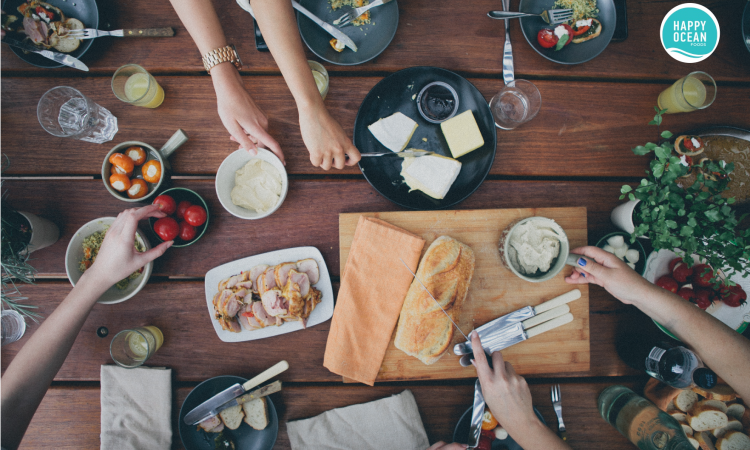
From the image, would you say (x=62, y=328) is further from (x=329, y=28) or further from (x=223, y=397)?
(x=329, y=28)

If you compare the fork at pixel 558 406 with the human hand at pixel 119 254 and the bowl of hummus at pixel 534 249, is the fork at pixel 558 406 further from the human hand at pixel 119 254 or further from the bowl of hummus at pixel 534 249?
the human hand at pixel 119 254

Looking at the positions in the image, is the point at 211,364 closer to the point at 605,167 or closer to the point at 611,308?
the point at 611,308

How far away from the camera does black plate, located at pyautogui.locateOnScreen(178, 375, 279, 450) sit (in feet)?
5.11

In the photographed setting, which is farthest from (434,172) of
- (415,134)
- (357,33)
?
(357,33)

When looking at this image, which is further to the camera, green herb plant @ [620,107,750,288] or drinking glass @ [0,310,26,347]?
drinking glass @ [0,310,26,347]

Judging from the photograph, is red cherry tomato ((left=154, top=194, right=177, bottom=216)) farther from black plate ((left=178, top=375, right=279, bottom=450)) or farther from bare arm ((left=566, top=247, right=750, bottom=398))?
bare arm ((left=566, top=247, right=750, bottom=398))

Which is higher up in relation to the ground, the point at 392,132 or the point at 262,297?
the point at 392,132

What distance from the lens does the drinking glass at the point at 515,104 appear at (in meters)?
1.64

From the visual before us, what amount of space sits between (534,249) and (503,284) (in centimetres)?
23

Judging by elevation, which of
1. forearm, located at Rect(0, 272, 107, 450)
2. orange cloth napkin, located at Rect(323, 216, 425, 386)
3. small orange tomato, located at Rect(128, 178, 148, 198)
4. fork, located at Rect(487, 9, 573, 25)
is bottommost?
orange cloth napkin, located at Rect(323, 216, 425, 386)

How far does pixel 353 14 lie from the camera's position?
1.62m

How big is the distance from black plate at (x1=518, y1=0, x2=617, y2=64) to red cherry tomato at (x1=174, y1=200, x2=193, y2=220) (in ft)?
5.86

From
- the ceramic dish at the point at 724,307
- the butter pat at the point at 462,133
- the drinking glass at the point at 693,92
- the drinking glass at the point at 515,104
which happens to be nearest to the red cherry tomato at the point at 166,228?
the butter pat at the point at 462,133

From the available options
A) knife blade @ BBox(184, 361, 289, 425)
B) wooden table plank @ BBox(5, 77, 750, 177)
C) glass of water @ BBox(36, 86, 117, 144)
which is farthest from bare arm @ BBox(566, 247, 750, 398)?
glass of water @ BBox(36, 86, 117, 144)
